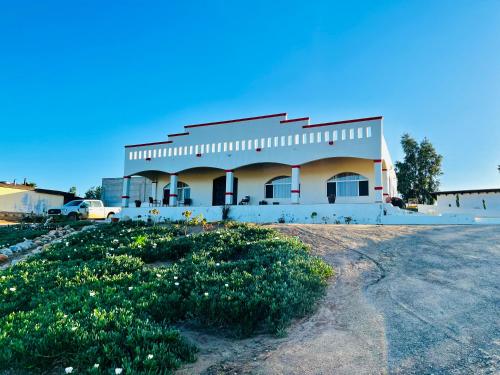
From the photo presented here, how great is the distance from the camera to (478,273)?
21.5 feet

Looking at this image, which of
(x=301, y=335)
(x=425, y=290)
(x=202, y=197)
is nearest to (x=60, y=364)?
(x=301, y=335)

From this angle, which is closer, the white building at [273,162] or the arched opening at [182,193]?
the white building at [273,162]

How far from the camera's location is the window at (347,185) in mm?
20953

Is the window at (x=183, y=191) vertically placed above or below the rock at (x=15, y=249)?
above

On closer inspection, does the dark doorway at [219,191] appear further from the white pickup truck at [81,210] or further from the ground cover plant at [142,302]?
the ground cover plant at [142,302]

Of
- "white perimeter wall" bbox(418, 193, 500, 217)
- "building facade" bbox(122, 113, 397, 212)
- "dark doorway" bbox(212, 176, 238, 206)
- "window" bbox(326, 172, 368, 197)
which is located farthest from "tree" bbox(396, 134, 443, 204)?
"dark doorway" bbox(212, 176, 238, 206)

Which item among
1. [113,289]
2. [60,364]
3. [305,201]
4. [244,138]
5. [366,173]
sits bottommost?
[60,364]

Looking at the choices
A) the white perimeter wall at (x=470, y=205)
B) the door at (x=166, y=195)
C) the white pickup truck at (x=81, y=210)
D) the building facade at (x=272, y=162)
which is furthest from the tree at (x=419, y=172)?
the white pickup truck at (x=81, y=210)

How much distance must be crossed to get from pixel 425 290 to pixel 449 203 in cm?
2665

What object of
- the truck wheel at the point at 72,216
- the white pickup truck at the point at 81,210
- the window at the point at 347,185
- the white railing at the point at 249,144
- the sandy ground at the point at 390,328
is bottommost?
the sandy ground at the point at 390,328

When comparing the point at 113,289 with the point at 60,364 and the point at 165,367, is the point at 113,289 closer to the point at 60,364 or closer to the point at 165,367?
the point at 60,364

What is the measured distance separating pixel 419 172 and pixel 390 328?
3219 centimetres

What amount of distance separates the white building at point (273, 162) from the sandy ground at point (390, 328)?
36.8 ft

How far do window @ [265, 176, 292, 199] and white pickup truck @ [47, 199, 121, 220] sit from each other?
453 inches
